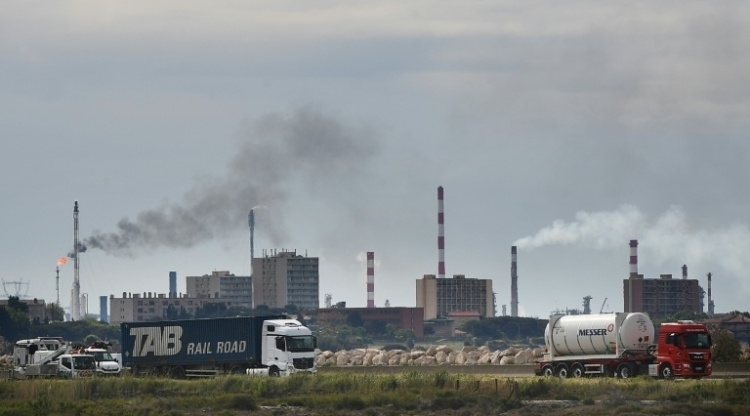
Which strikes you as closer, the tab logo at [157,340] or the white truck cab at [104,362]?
the white truck cab at [104,362]

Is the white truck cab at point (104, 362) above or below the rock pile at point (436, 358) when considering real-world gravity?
above

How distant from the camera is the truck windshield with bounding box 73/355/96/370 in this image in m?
79.1

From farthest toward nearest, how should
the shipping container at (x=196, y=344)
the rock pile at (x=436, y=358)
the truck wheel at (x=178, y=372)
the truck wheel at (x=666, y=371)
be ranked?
the rock pile at (x=436, y=358), the truck wheel at (x=178, y=372), the shipping container at (x=196, y=344), the truck wheel at (x=666, y=371)

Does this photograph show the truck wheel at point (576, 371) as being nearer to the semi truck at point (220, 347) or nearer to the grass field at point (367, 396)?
the grass field at point (367, 396)

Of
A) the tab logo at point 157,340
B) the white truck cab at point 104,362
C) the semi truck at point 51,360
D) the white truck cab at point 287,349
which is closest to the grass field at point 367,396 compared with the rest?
the white truck cab at point 287,349

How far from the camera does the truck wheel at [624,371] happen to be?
244ft

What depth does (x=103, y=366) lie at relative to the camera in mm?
80188

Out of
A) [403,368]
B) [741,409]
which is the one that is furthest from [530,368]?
[741,409]

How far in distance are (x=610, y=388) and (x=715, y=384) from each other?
487cm

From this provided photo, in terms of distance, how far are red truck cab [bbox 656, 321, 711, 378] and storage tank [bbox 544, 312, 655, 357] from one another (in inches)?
137

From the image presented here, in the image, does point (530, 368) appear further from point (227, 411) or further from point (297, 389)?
point (227, 411)

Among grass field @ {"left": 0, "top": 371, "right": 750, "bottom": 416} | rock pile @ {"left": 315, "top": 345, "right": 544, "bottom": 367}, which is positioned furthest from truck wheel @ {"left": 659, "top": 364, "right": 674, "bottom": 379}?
rock pile @ {"left": 315, "top": 345, "right": 544, "bottom": 367}

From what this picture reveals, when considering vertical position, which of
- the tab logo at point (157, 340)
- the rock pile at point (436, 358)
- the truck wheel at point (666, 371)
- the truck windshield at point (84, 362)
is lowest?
the rock pile at point (436, 358)

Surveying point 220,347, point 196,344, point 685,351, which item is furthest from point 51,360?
point 685,351
